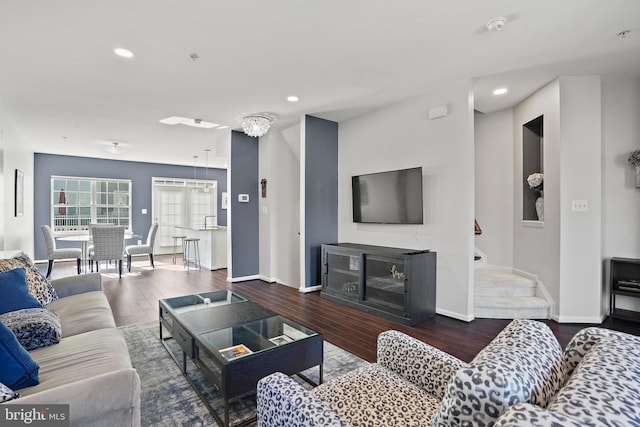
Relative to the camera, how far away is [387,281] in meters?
3.69

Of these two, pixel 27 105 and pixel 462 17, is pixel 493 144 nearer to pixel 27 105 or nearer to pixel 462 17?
pixel 462 17

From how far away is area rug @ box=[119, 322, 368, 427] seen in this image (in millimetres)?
1830

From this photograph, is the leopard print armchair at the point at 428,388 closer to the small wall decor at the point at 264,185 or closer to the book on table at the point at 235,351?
the book on table at the point at 235,351

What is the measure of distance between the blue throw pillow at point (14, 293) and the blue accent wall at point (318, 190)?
3161 millimetres

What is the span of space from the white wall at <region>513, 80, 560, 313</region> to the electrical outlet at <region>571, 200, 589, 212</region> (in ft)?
0.45

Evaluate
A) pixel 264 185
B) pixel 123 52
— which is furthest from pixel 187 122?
pixel 123 52

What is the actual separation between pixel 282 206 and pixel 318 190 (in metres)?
0.86

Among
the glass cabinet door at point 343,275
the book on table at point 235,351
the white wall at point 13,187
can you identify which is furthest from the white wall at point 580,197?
the white wall at point 13,187

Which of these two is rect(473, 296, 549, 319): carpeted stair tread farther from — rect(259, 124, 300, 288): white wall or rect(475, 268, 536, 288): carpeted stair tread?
rect(259, 124, 300, 288): white wall

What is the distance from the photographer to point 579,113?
3.40 meters

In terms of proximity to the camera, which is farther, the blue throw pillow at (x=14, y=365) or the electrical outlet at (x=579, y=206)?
the electrical outlet at (x=579, y=206)

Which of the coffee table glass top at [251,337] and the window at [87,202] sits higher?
the window at [87,202]

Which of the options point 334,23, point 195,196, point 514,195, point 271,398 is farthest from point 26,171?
point 514,195

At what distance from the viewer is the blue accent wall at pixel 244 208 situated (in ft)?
18.2
